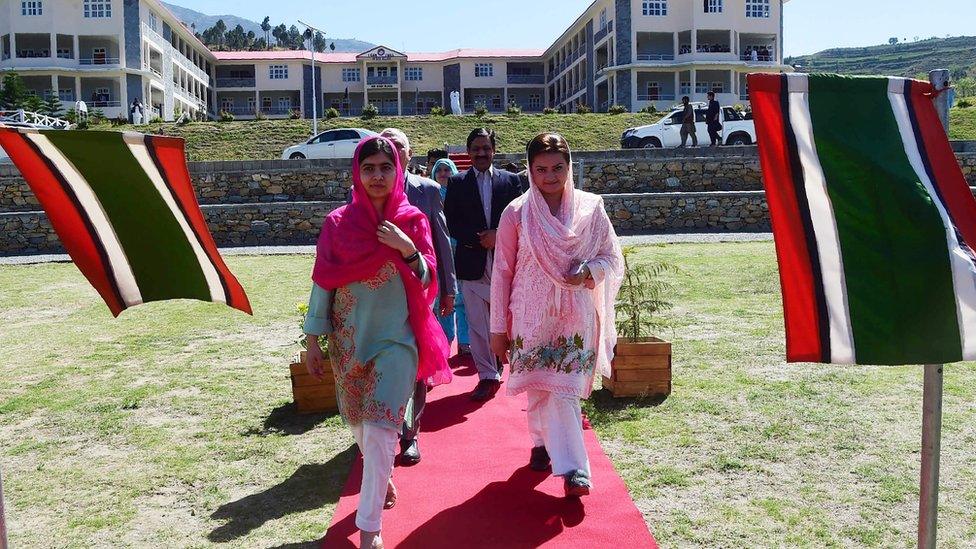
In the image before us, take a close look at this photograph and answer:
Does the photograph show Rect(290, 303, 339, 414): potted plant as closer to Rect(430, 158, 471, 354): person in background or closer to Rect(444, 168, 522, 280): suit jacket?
Rect(444, 168, 522, 280): suit jacket

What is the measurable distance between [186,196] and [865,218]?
231 cm

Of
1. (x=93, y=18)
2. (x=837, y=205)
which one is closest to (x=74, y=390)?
(x=837, y=205)

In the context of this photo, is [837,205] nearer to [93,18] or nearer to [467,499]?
[467,499]

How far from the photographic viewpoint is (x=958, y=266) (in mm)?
2324

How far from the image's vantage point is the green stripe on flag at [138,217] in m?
2.86

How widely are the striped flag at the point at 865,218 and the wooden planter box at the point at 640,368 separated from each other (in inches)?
124

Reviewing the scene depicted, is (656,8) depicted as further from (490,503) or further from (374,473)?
(374,473)

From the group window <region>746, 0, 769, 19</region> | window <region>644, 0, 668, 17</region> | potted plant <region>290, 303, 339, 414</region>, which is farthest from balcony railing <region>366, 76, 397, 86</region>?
potted plant <region>290, 303, 339, 414</region>

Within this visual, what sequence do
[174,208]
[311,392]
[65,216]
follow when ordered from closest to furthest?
1. [65,216]
2. [174,208]
3. [311,392]

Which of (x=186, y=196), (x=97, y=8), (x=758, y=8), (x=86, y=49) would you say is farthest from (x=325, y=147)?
(x=758, y=8)

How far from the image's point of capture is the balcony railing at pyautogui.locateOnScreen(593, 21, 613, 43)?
46219 mm

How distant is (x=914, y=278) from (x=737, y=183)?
19.5 meters

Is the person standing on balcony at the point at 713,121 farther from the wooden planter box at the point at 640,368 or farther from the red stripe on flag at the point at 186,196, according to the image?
the red stripe on flag at the point at 186,196

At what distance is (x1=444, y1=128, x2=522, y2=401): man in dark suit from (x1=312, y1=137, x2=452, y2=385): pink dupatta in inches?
84.0
